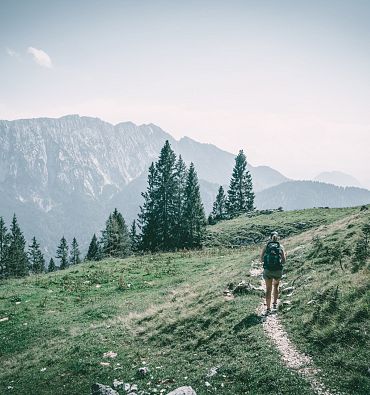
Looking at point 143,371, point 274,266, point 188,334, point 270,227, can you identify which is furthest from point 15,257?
point 274,266

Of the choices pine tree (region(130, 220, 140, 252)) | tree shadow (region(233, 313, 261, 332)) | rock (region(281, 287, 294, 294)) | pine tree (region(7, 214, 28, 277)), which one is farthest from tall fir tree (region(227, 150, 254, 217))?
tree shadow (region(233, 313, 261, 332))

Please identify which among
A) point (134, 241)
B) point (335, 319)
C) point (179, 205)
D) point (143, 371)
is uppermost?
point (179, 205)

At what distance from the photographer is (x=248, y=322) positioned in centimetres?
1381

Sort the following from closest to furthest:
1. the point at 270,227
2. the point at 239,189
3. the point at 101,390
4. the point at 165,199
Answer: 1. the point at 101,390
2. the point at 270,227
3. the point at 165,199
4. the point at 239,189

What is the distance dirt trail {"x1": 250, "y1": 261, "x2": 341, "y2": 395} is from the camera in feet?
29.5

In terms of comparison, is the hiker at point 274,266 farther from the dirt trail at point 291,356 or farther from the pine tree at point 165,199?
the pine tree at point 165,199

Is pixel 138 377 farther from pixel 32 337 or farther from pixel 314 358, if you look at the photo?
pixel 32 337

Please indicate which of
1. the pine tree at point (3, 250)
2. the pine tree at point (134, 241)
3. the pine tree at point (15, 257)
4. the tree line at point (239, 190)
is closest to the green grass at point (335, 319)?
the pine tree at point (134, 241)

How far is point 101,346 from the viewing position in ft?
50.5

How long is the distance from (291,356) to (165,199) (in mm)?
49199

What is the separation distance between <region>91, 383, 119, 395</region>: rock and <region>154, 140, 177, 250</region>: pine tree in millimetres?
46635

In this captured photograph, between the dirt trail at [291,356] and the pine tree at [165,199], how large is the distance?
146 ft

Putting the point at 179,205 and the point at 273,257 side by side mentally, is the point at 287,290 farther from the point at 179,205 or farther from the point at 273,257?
the point at 179,205

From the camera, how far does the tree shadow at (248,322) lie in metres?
13.5
